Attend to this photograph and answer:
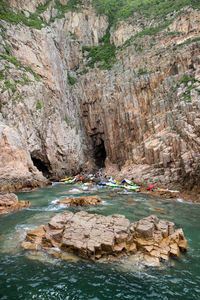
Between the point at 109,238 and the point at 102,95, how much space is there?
124ft

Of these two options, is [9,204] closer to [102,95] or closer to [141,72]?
[102,95]

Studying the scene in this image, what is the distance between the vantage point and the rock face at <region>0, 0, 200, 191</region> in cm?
2641

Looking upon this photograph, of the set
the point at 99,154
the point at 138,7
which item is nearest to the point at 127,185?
the point at 99,154

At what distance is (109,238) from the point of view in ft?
30.4

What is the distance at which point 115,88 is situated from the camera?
40969 millimetres

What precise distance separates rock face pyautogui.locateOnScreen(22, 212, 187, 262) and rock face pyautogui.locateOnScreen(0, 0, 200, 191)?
42.6ft

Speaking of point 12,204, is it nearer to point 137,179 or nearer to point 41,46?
point 137,179

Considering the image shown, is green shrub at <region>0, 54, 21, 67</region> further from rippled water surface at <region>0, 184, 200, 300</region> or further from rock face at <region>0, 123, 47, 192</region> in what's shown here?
rippled water surface at <region>0, 184, 200, 300</region>

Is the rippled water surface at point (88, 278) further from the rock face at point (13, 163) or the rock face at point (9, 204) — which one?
the rock face at point (13, 163)

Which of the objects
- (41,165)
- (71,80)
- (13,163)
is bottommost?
(41,165)

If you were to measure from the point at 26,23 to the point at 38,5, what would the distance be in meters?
13.8

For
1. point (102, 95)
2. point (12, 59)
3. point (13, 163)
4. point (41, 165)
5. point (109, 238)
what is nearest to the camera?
point (109, 238)

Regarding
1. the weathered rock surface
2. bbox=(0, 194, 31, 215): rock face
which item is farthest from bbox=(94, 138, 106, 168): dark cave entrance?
bbox=(0, 194, 31, 215): rock face

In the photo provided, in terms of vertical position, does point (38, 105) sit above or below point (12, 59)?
below
